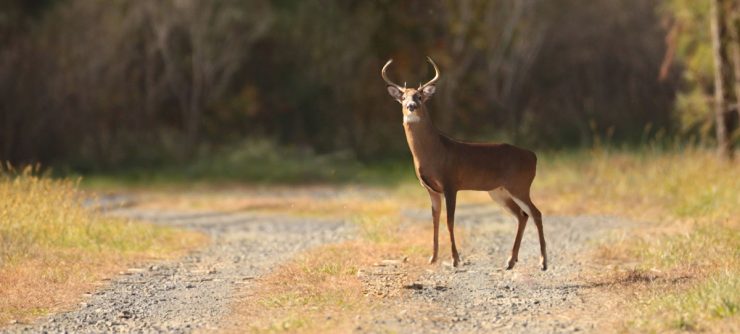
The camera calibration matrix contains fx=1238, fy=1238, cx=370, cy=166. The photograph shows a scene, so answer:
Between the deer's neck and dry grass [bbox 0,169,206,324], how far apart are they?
3.08m

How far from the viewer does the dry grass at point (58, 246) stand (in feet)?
33.7

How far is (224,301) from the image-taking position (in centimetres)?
975

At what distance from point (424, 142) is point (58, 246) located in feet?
15.5

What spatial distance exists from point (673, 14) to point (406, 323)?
15515 millimetres

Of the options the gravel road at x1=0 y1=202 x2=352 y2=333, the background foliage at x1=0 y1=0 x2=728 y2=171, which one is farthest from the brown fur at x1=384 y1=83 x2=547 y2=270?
the background foliage at x1=0 y1=0 x2=728 y2=171

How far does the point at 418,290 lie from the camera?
998cm

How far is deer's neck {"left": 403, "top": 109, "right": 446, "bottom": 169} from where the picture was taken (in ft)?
34.7

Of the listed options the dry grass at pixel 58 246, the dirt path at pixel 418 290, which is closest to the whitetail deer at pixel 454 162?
the dirt path at pixel 418 290

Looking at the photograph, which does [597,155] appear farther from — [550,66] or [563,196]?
[550,66]

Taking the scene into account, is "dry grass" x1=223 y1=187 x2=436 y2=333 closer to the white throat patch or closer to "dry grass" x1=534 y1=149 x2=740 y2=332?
the white throat patch

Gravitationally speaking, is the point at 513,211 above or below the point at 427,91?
below

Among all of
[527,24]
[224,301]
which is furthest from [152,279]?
[527,24]

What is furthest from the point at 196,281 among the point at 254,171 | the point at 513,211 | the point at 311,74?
the point at 311,74

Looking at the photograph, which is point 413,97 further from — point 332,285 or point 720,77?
point 720,77
